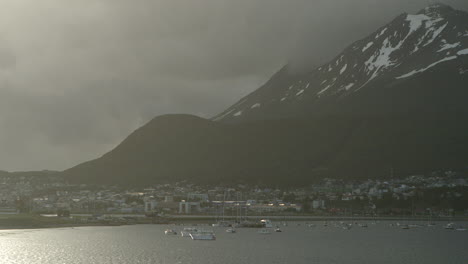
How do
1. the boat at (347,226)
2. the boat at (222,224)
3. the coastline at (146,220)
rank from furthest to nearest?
1. the boat at (222,224)
2. the coastline at (146,220)
3. the boat at (347,226)

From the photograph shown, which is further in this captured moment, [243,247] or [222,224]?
[222,224]

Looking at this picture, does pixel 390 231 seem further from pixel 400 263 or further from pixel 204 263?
pixel 204 263

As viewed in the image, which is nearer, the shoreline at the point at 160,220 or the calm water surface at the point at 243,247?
the calm water surface at the point at 243,247

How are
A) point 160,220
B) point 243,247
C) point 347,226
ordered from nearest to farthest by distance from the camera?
point 243,247 → point 347,226 → point 160,220

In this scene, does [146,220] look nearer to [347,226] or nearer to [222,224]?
[222,224]

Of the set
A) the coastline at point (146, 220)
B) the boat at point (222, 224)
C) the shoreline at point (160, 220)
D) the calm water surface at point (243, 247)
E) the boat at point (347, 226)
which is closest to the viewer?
the calm water surface at point (243, 247)

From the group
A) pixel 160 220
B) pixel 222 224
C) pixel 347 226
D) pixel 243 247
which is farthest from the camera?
pixel 160 220

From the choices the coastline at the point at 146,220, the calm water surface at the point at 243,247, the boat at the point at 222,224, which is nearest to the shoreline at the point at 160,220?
the coastline at the point at 146,220

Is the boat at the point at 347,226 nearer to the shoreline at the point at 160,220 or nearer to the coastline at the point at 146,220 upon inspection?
the shoreline at the point at 160,220

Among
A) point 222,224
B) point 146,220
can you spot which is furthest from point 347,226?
point 146,220
